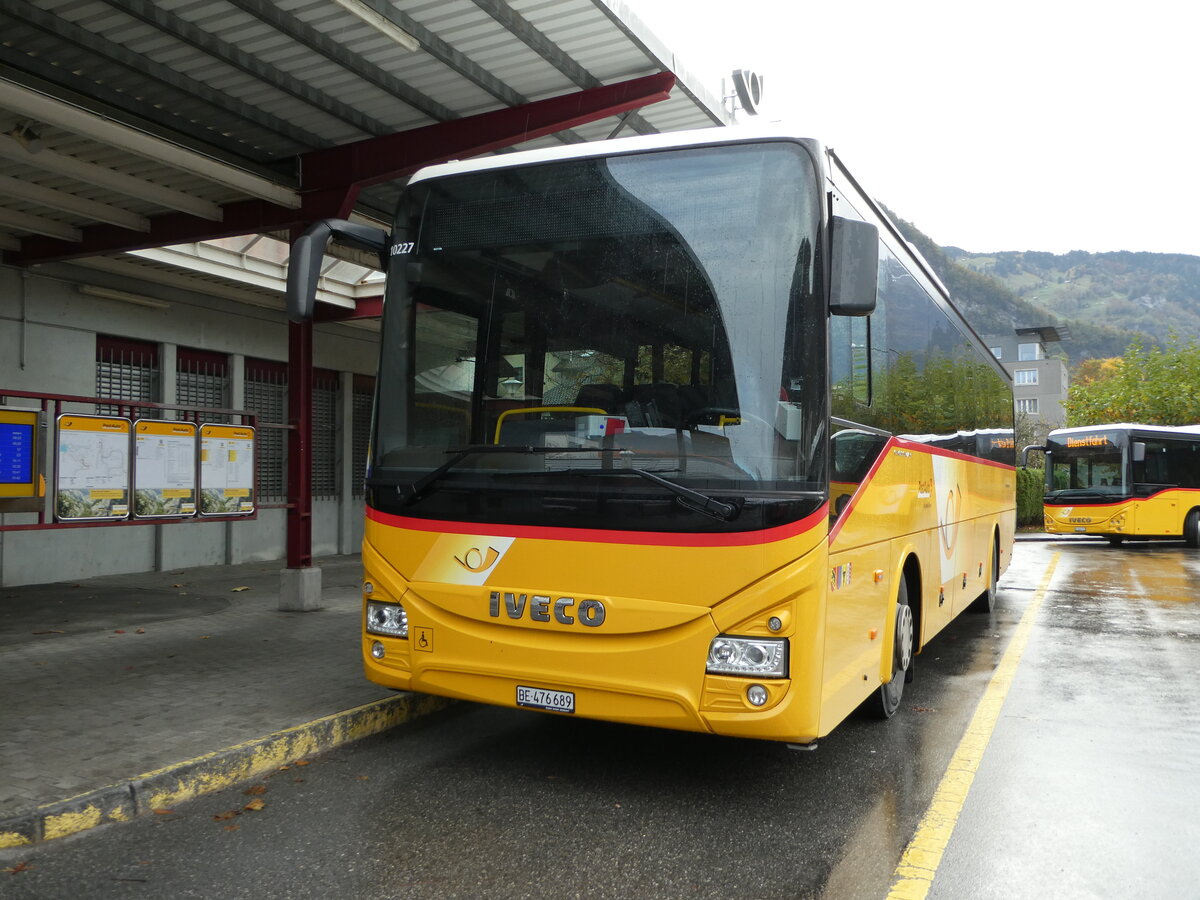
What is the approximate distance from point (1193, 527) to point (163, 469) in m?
24.0

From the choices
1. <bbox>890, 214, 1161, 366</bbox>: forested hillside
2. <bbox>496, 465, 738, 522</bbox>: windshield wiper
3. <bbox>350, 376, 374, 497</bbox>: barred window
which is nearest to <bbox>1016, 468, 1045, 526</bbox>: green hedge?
<bbox>350, 376, 374, 497</bbox>: barred window

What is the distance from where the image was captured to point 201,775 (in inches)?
183

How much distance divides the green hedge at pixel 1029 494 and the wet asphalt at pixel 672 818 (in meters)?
27.2

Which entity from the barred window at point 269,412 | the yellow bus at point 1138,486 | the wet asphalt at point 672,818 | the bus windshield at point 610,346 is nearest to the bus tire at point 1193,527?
the yellow bus at point 1138,486

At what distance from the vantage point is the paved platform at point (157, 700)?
439cm

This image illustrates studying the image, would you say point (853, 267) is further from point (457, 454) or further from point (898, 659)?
point (898, 659)

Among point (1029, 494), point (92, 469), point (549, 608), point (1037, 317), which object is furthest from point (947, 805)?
point (1037, 317)

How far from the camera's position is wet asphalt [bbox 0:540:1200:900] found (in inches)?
144

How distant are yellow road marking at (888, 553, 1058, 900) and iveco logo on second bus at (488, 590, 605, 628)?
157 cm

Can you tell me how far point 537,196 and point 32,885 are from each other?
3572 mm

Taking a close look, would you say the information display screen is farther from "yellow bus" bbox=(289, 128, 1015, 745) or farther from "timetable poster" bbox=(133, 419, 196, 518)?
"yellow bus" bbox=(289, 128, 1015, 745)

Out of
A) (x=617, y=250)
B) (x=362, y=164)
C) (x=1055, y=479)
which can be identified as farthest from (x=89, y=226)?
(x=1055, y=479)

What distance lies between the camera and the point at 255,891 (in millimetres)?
3551

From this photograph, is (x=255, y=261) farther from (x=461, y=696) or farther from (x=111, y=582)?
(x=461, y=696)
